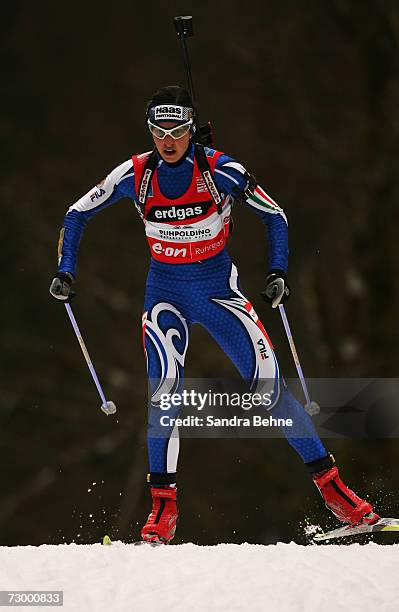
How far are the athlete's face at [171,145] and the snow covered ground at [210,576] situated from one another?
88.4 inches

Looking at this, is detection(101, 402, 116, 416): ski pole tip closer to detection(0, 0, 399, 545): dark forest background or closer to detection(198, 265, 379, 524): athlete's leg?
detection(198, 265, 379, 524): athlete's leg

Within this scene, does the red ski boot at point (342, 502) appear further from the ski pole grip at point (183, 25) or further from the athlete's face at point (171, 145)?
the ski pole grip at point (183, 25)

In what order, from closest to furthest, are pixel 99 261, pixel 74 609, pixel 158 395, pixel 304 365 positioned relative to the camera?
1. pixel 74 609
2. pixel 158 395
3. pixel 304 365
4. pixel 99 261

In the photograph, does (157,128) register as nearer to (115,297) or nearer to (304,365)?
(304,365)

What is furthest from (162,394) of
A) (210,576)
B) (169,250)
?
(210,576)

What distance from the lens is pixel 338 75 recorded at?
12.4 metres

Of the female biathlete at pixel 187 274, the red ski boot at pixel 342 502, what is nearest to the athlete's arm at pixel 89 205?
the female biathlete at pixel 187 274

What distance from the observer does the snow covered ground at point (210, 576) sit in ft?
18.7

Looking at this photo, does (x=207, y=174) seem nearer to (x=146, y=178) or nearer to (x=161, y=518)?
(x=146, y=178)

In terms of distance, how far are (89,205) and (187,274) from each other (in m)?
0.69

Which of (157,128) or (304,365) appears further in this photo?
(304,365)

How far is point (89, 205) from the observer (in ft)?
20.3

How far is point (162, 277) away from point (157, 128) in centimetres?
84

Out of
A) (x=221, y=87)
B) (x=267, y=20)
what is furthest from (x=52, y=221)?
(x=267, y=20)
